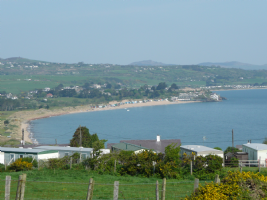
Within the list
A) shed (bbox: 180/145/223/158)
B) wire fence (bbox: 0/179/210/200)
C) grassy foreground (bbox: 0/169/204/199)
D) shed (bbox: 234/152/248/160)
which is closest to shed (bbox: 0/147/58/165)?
shed (bbox: 180/145/223/158)

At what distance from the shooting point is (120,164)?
462 inches

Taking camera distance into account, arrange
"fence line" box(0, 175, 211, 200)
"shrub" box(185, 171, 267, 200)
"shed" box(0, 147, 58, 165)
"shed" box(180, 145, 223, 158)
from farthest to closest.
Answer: "shed" box(180, 145, 223, 158) < "shed" box(0, 147, 58, 165) < "fence line" box(0, 175, 211, 200) < "shrub" box(185, 171, 267, 200)

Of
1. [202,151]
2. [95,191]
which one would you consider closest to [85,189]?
[95,191]

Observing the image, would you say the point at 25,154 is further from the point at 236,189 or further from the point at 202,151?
the point at 236,189

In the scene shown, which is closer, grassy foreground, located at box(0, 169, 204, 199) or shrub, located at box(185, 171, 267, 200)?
shrub, located at box(185, 171, 267, 200)

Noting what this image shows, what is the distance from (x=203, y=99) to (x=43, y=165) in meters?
139

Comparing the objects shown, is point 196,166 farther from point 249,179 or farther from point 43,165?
point 249,179

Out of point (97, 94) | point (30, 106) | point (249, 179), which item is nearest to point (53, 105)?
point (30, 106)

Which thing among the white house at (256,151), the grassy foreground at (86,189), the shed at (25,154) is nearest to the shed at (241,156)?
the white house at (256,151)

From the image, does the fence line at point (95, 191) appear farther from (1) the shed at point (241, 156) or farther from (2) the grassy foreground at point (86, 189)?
(1) the shed at point (241, 156)

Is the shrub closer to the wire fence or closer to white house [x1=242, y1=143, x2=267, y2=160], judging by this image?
the wire fence

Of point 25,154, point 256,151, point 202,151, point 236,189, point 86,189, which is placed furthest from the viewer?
point 256,151

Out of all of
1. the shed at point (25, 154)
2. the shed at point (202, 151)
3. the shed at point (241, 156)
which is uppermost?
the shed at point (202, 151)

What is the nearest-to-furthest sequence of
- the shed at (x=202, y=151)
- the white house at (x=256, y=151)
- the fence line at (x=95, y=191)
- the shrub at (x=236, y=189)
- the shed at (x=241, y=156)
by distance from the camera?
1. the shrub at (x=236, y=189)
2. the fence line at (x=95, y=191)
3. the shed at (x=202, y=151)
4. the white house at (x=256, y=151)
5. the shed at (x=241, y=156)
